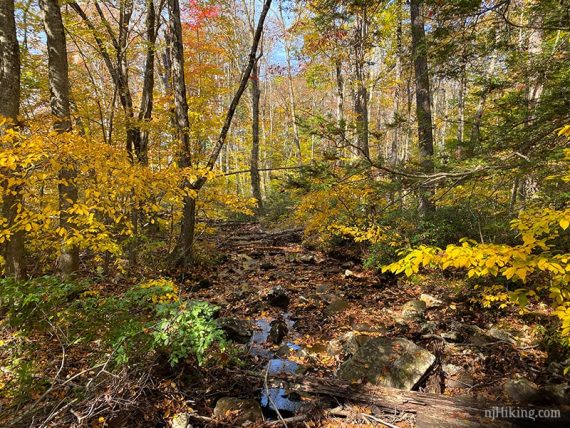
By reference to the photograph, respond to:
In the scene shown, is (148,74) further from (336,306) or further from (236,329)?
(336,306)

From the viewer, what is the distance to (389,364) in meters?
4.16

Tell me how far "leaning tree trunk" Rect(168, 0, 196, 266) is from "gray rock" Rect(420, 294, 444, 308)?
17.3 feet

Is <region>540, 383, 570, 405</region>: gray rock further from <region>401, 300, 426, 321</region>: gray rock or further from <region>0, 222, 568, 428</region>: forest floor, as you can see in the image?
<region>401, 300, 426, 321</region>: gray rock

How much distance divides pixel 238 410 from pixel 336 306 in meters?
3.58

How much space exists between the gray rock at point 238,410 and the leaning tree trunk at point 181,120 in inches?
172

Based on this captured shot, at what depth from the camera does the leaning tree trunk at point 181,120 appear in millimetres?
7133

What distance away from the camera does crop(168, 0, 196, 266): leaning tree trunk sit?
7.13 m

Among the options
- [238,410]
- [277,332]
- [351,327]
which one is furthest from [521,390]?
[277,332]

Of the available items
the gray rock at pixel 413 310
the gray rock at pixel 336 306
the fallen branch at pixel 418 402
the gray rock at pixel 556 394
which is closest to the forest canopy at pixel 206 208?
the gray rock at pixel 556 394

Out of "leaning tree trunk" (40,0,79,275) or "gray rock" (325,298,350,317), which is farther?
"gray rock" (325,298,350,317)

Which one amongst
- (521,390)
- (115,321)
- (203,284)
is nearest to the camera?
(521,390)

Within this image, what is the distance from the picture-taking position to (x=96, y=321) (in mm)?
3658

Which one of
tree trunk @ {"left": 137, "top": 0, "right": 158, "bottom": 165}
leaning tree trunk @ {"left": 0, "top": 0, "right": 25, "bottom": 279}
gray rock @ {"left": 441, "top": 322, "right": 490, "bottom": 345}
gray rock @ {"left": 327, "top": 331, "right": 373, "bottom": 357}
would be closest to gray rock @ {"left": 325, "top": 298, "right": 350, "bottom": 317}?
gray rock @ {"left": 327, "top": 331, "right": 373, "bottom": 357}

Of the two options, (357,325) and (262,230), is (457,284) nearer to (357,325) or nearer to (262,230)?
(357,325)
